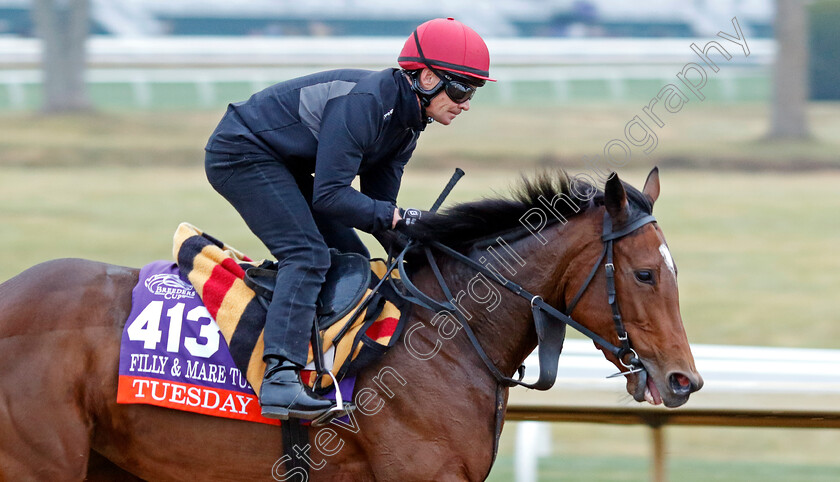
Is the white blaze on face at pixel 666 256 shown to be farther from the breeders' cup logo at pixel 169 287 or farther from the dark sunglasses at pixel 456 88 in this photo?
the breeders' cup logo at pixel 169 287

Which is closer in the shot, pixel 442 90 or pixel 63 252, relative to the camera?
pixel 442 90

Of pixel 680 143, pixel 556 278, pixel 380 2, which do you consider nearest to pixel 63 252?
pixel 556 278

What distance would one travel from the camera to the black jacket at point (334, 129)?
3.09 meters

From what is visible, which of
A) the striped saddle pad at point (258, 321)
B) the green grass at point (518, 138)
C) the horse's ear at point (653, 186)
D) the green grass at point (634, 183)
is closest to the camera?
the striped saddle pad at point (258, 321)

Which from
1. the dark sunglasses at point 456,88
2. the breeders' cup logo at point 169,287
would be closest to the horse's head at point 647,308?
the dark sunglasses at point 456,88

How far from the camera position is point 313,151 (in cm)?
327

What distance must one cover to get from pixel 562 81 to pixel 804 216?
22.1 feet

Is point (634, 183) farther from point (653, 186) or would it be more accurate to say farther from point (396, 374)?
point (396, 374)

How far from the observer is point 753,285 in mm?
10281

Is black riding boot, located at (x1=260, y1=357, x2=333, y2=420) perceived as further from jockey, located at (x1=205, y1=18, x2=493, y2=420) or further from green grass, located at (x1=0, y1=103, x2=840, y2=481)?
green grass, located at (x1=0, y1=103, x2=840, y2=481)

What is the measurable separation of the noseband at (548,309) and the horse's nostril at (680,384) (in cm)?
10

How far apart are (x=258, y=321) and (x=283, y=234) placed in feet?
0.99

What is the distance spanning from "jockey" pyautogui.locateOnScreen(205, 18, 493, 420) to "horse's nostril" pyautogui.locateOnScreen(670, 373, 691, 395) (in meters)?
0.98

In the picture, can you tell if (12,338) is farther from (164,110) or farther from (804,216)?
(164,110)
